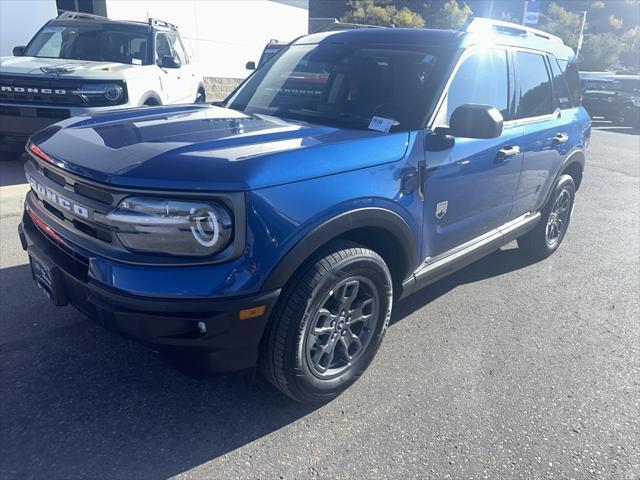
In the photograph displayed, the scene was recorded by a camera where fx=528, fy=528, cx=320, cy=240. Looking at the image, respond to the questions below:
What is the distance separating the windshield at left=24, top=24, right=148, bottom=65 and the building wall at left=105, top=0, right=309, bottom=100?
622 cm

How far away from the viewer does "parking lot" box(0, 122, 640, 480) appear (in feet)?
7.80

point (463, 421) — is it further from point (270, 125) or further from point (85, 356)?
point (85, 356)

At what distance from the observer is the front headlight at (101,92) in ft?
20.6

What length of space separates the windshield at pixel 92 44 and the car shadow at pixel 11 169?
4.83 ft

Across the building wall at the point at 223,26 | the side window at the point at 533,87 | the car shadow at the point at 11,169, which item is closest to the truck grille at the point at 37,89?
the car shadow at the point at 11,169

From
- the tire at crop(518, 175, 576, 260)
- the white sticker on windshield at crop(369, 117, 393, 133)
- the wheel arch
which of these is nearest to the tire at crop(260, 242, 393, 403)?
the white sticker on windshield at crop(369, 117, 393, 133)

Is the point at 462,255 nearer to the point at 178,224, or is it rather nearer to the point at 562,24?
the point at 178,224

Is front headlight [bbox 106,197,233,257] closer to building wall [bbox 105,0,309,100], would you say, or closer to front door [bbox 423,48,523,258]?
front door [bbox 423,48,523,258]

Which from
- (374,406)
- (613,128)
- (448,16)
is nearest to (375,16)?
(448,16)

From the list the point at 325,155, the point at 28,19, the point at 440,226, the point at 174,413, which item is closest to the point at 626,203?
the point at 440,226

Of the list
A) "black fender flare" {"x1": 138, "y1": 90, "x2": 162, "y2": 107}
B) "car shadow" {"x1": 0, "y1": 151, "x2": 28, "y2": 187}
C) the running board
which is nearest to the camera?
the running board

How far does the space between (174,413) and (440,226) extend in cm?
181

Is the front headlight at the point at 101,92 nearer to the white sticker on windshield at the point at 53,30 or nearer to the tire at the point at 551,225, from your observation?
the white sticker on windshield at the point at 53,30

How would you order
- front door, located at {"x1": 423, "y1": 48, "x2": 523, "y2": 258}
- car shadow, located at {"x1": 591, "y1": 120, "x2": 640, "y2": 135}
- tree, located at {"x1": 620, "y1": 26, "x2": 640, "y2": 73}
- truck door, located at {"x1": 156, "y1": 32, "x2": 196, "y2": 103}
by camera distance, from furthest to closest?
tree, located at {"x1": 620, "y1": 26, "x2": 640, "y2": 73} < car shadow, located at {"x1": 591, "y1": 120, "x2": 640, "y2": 135} < truck door, located at {"x1": 156, "y1": 32, "x2": 196, "y2": 103} < front door, located at {"x1": 423, "y1": 48, "x2": 523, "y2": 258}
